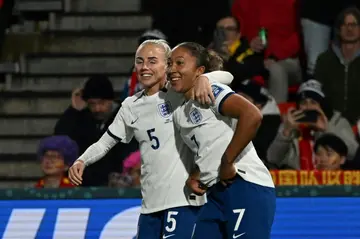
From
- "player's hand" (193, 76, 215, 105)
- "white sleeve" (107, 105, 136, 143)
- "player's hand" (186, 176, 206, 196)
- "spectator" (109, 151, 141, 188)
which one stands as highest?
"player's hand" (193, 76, 215, 105)

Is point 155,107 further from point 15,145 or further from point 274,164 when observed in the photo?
point 15,145

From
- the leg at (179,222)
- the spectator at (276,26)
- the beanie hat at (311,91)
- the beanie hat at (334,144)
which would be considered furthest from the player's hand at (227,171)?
the spectator at (276,26)

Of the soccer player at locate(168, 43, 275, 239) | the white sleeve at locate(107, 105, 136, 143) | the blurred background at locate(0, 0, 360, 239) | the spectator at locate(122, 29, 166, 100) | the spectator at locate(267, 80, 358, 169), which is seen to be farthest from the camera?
the spectator at locate(122, 29, 166, 100)

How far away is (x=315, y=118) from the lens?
10.6m

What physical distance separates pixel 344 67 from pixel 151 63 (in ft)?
13.5

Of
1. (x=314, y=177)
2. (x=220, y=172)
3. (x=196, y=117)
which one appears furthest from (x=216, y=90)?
(x=314, y=177)

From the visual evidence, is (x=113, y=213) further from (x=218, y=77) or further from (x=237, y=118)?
(x=237, y=118)

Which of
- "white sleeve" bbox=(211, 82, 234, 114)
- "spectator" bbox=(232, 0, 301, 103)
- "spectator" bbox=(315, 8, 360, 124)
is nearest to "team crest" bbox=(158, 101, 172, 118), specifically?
"white sleeve" bbox=(211, 82, 234, 114)

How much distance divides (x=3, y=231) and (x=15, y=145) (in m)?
3.58

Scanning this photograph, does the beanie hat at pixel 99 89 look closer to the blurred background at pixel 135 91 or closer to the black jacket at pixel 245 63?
the blurred background at pixel 135 91

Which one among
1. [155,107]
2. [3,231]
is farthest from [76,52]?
[155,107]

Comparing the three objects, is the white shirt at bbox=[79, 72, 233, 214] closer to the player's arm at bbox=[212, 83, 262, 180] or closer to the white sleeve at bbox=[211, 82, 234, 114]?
the white sleeve at bbox=[211, 82, 234, 114]

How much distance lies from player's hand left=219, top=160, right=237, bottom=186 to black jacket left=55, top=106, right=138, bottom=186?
330cm

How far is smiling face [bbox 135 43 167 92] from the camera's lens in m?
7.72
